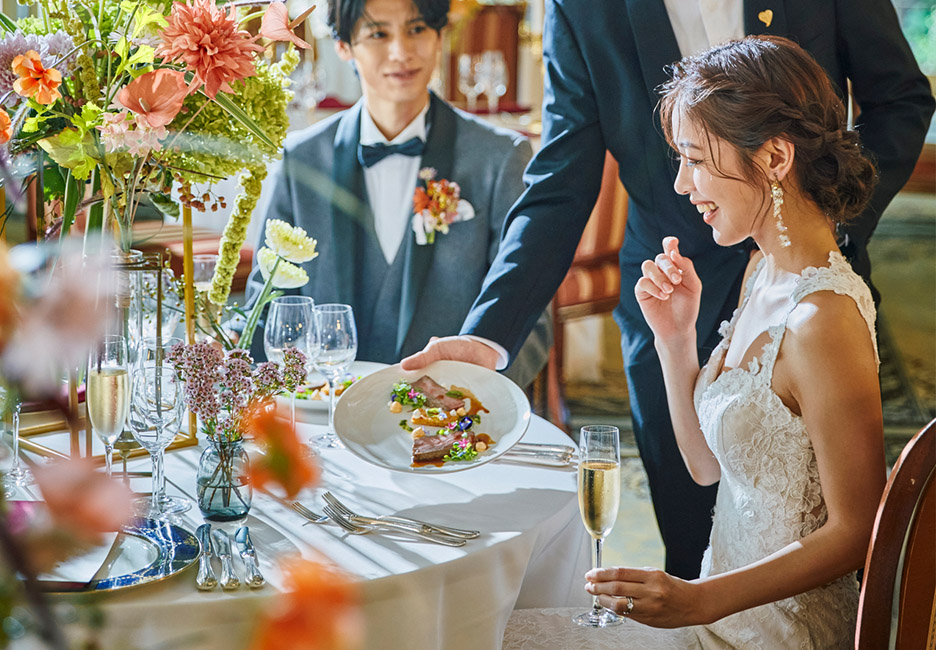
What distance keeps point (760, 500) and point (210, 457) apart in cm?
77

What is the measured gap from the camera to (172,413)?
1.28 m

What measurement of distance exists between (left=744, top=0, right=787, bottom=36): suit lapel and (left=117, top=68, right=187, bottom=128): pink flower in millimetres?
1107

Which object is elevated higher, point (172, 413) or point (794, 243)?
Answer: point (794, 243)

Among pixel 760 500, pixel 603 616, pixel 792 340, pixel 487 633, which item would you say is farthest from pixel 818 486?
pixel 487 633

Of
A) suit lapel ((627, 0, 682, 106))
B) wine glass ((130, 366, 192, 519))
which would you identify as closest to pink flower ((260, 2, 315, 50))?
wine glass ((130, 366, 192, 519))

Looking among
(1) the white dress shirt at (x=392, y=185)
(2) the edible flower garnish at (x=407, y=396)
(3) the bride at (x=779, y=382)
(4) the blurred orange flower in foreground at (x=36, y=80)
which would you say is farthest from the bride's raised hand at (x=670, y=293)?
(1) the white dress shirt at (x=392, y=185)

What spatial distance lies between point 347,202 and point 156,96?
1.56 metres

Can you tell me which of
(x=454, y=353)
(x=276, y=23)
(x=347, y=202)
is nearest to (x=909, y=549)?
(x=454, y=353)

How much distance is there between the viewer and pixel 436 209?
2.73 meters

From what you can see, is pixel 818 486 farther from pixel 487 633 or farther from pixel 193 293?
pixel 193 293

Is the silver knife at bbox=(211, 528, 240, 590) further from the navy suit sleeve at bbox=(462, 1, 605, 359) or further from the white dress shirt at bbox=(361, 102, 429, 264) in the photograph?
the white dress shirt at bbox=(361, 102, 429, 264)

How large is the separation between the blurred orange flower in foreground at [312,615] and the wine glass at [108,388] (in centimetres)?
112

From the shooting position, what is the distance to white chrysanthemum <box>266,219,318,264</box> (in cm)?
167

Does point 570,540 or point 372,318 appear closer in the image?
point 570,540
